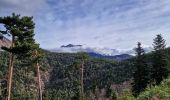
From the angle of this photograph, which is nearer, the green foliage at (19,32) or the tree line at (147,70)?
the green foliage at (19,32)

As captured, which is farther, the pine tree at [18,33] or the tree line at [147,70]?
the tree line at [147,70]

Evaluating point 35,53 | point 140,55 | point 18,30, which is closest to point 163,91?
point 18,30

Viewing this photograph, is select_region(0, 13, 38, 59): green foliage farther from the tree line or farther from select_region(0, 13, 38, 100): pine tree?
the tree line

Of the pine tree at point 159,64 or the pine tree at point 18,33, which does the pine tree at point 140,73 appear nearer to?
the pine tree at point 159,64

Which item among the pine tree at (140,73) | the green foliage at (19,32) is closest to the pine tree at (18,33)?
the green foliage at (19,32)

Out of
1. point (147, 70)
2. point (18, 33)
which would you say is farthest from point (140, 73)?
point (18, 33)

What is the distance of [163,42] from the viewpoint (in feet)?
236

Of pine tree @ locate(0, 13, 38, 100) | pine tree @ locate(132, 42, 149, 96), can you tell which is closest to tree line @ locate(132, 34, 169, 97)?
pine tree @ locate(132, 42, 149, 96)

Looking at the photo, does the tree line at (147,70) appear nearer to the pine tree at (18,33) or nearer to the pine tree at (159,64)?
the pine tree at (159,64)

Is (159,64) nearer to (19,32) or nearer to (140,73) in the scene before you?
(140,73)

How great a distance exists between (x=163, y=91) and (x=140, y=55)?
40.6 meters

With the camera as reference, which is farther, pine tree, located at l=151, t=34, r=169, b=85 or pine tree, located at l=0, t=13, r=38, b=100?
pine tree, located at l=151, t=34, r=169, b=85

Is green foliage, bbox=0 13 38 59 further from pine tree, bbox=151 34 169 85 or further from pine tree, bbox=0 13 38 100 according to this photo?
pine tree, bbox=151 34 169 85

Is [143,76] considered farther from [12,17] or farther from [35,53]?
[12,17]
